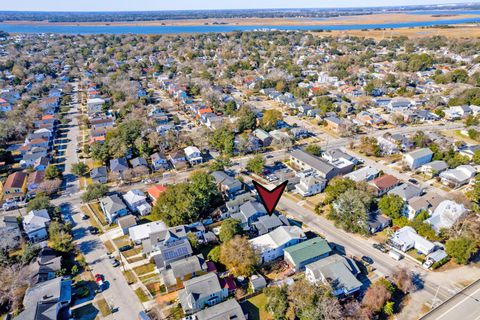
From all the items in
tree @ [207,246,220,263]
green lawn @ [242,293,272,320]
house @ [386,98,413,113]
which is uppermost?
house @ [386,98,413,113]

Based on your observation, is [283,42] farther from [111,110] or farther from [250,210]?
[250,210]

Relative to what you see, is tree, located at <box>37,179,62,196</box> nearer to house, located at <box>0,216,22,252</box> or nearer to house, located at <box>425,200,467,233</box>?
house, located at <box>0,216,22,252</box>

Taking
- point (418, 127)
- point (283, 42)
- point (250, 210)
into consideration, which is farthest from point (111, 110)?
point (283, 42)

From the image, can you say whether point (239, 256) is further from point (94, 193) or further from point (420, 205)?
point (420, 205)

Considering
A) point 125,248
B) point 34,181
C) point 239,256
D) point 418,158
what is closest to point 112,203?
point 125,248

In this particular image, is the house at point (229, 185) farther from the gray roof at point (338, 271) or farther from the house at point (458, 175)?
the house at point (458, 175)

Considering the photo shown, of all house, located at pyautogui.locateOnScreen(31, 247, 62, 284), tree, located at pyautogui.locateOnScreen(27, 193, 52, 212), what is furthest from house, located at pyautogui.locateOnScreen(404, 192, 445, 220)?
tree, located at pyautogui.locateOnScreen(27, 193, 52, 212)
